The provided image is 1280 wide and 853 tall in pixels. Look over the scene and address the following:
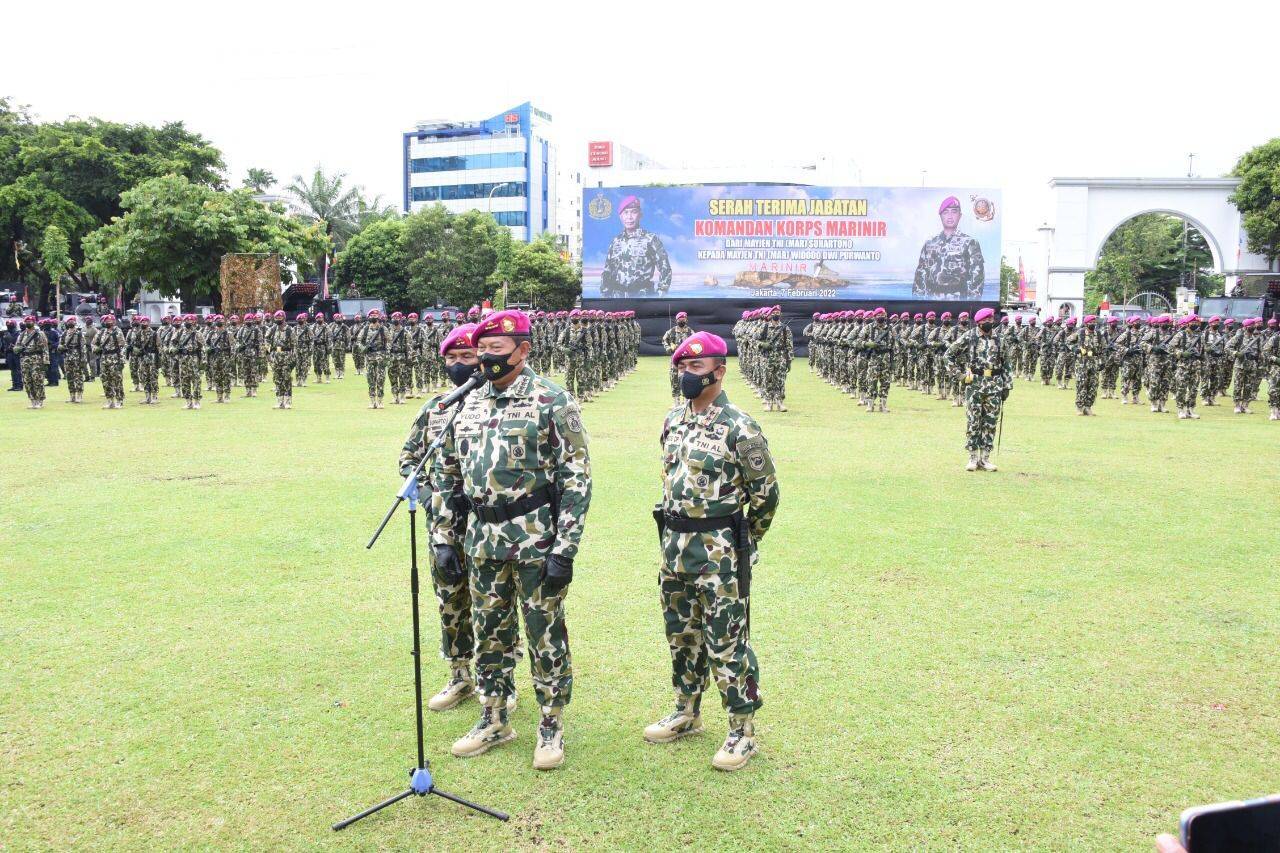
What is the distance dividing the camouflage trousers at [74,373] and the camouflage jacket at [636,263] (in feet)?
64.7

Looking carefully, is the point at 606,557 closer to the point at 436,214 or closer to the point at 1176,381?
the point at 1176,381

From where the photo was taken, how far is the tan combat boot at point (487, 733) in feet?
14.9

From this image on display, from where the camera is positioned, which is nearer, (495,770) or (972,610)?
(495,770)

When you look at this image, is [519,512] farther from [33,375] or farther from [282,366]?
[33,375]

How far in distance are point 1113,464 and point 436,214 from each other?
45.7 meters

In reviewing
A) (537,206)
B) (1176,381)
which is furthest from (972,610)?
(537,206)

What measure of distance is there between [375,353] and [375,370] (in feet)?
1.16

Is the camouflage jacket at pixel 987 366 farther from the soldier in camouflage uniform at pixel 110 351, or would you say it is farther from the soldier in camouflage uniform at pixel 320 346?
the soldier in camouflage uniform at pixel 320 346

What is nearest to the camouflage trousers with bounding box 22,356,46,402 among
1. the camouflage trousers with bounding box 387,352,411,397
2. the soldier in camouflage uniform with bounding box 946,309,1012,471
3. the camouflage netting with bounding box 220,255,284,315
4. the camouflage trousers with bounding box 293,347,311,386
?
the camouflage trousers with bounding box 387,352,411,397

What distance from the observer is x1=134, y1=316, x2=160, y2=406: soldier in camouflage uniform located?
20000mm

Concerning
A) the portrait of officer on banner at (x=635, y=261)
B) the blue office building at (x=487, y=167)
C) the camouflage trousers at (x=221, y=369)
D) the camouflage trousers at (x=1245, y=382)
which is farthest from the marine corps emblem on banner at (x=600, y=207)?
the blue office building at (x=487, y=167)

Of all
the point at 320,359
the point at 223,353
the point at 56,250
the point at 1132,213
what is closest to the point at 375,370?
the point at 223,353

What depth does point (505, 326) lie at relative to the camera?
14.6 feet

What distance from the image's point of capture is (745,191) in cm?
3619
